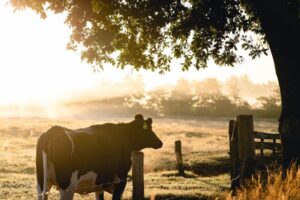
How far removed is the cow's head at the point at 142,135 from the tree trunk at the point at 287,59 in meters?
3.68

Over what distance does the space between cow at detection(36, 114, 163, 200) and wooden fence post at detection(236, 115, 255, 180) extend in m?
2.72

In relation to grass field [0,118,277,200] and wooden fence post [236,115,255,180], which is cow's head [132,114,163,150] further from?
wooden fence post [236,115,255,180]

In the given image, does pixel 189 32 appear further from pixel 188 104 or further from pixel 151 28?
pixel 188 104

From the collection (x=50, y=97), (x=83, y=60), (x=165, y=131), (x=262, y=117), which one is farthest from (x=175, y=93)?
(x=83, y=60)

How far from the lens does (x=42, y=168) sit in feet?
31.2

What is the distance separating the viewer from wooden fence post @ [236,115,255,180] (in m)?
10.4

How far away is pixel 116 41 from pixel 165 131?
4050 cm

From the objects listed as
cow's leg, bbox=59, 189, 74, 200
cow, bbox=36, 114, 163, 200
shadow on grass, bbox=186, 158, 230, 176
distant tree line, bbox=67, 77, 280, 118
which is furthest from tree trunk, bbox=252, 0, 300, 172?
distant tree line, bbox=67, 77, 280, 118

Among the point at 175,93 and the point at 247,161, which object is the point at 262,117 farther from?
the point at 247,161

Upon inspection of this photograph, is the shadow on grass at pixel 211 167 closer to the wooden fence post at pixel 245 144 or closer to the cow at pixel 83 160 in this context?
the cow at pixel 83 160

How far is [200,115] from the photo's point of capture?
3863 inches

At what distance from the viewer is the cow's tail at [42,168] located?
923 centimetres

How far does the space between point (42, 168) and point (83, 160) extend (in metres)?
0.84

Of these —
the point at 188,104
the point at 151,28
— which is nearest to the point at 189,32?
the point at 151,28
